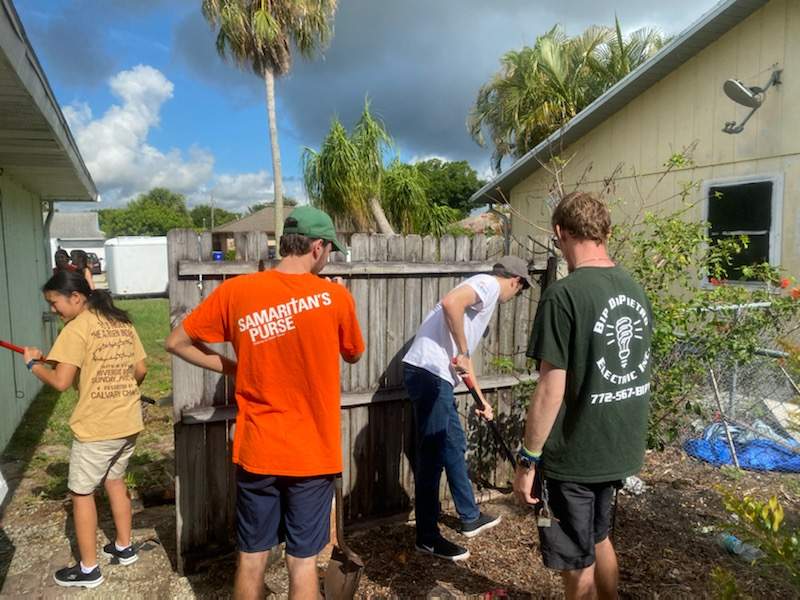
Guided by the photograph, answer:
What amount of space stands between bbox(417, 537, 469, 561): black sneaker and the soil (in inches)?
1.8

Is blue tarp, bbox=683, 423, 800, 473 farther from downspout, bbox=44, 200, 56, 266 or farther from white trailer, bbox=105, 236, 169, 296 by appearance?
white trailer, bbox=105, 236, 169, 296

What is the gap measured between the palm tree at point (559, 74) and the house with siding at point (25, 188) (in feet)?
29.4

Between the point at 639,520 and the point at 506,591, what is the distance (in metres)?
1.25

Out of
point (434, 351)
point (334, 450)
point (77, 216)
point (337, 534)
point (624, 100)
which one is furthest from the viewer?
point (77, 216)

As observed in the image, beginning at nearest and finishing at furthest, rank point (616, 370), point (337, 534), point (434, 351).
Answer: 1. point (616, 370)
2. point (337, 534)
3. point (434, 351)

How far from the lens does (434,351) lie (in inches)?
132

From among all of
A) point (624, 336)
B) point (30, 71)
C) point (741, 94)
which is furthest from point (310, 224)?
point (741, 94)

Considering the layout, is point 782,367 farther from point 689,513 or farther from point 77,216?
point 77,216

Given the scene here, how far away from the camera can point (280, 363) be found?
7.41ft

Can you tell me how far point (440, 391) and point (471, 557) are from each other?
3.29ft

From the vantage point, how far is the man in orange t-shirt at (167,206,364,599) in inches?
88.6

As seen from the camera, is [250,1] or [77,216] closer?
[250,1]

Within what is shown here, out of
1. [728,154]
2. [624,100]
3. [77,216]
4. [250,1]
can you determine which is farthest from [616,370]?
[77,216]

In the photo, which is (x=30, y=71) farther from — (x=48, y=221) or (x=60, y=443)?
(x=48, y=221)
